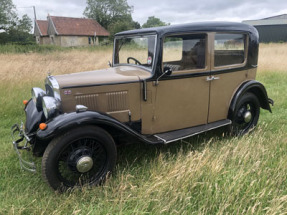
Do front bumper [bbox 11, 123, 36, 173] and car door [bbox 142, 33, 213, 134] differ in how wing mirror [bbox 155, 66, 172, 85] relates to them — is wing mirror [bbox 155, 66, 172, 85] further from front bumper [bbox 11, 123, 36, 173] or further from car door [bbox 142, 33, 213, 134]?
front bumper [bbox 11, 123, 36, 173]

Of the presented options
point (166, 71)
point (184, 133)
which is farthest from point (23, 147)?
point (184, 133)

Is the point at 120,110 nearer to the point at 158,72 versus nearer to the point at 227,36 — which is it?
the point at 158,72

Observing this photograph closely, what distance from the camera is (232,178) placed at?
2.31 metres

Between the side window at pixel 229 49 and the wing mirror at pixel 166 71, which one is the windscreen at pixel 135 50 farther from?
the side window at pixel 229 49

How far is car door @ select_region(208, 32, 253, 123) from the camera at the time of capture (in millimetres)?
3344

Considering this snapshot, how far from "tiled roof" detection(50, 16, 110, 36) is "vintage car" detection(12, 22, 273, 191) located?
32433 millimetres

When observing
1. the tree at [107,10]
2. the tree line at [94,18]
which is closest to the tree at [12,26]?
the tree line at [94,18]

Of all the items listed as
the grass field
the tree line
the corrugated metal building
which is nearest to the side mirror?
the grass field

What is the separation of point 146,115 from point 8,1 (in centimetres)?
3617

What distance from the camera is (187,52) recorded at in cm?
Result: 330

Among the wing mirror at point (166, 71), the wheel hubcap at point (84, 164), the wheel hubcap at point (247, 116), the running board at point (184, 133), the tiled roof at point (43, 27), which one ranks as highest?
the tiled roof at point (43, 27)

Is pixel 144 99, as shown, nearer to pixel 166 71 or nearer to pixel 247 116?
pixel 166 71

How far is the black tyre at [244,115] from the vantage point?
3720 millimetres

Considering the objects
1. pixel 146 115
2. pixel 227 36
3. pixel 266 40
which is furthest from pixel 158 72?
pixel 266 40
